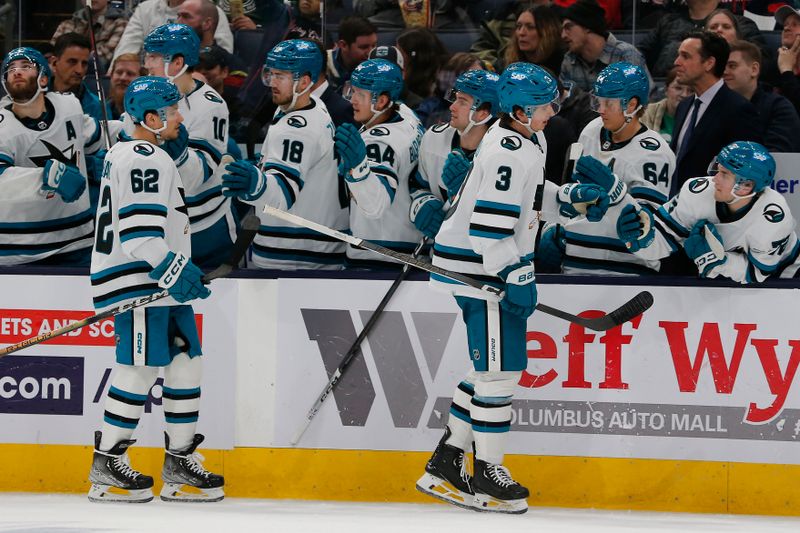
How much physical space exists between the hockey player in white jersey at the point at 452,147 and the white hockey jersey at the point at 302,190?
31 centimetres

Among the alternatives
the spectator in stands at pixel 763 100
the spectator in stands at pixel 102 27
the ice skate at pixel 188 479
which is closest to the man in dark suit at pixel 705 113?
the spectator in stands at pixel 763 100

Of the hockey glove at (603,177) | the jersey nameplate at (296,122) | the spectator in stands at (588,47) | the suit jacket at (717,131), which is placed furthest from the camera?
the spectator in stands at (588,47)

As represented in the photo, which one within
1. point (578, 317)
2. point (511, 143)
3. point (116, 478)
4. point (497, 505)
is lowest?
point (497, 505)

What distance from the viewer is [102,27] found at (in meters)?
6.67

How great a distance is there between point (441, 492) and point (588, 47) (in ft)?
7.32

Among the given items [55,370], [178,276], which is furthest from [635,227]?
[55,370]

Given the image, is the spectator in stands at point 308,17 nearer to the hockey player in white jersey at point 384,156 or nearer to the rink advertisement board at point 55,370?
the hockey player in white jersey at point 384,156

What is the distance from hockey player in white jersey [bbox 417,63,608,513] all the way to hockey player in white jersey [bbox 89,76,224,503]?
2.53 feet

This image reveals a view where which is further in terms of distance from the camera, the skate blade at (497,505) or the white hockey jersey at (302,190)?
the white hockey jersey at (302,190)

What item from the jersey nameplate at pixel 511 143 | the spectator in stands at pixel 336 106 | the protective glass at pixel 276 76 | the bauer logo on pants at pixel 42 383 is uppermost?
the protective glass at pixel 276 76

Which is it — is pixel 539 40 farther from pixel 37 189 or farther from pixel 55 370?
pixel 55 370

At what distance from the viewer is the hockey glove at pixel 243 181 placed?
4.52 metres

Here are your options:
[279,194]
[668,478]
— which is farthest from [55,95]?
[668,478]

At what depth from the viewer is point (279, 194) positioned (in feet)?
15.2
